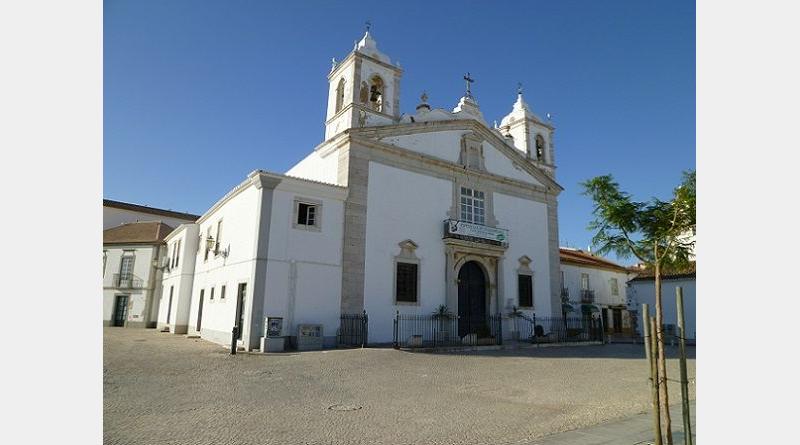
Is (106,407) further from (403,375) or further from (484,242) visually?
(484,242)

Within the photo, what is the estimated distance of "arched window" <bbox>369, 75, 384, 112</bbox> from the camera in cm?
2069

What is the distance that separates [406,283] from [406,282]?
4cm

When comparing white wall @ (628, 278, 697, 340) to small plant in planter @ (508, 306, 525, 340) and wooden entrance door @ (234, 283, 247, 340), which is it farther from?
wooden entrance door @ (234, 283, 247, 340)

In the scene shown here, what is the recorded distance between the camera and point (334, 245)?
16484 millimetres

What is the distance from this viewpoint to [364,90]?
2044cm

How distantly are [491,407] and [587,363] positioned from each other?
7.17 metres

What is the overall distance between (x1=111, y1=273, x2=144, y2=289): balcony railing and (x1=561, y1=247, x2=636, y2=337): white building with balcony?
25.8 meters

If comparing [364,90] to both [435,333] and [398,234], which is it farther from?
[435,333]

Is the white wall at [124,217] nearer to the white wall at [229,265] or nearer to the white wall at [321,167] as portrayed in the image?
the white wall at [229,265]

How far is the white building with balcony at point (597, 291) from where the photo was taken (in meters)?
30.4

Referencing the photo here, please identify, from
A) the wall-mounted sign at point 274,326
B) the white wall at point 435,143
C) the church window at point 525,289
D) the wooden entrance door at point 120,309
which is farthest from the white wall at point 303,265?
the wooden entrance door at point 120,309

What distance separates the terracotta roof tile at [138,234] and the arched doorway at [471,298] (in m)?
19.9

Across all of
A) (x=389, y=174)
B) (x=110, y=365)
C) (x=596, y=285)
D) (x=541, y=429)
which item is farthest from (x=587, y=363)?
(x=596, y=285)

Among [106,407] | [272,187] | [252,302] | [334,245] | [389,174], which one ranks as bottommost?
[106,407]
